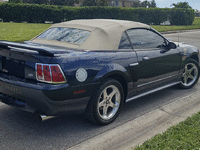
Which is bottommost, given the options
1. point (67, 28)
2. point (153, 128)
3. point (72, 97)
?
point (153, 128)

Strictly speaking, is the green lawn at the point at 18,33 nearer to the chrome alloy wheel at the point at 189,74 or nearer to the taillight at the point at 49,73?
the chrome alloy wheel at the point at 189,74

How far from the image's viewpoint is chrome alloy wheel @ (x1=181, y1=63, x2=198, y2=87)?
19.0 feet

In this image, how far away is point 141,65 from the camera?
4.35m

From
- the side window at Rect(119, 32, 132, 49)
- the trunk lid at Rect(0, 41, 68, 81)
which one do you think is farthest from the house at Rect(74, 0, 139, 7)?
the trunk lid at Rect(0, 41, 68, 81)

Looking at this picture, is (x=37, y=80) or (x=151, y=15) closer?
(x=37, y=80)

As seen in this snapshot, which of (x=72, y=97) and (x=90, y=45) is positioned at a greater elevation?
(x=90, y=45)

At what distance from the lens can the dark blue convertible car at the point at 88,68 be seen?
3248mm

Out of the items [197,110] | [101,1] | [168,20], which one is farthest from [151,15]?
[197,110]

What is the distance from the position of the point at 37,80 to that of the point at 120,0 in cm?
6552

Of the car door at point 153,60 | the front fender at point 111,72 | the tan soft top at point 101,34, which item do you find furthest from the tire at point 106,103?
the tan soft top at point 101,34

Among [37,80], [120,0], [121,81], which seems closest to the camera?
[37,80]

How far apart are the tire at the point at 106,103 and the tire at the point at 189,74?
7.61ft

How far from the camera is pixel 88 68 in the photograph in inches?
137

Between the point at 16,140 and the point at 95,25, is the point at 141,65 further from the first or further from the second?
the point at 16,140
